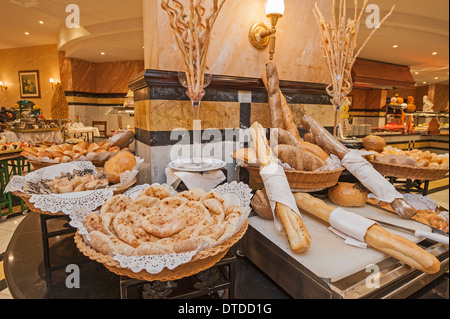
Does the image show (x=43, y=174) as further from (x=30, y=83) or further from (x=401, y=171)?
(x=30, y=83)

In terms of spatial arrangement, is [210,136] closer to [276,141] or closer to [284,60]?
[276,141]

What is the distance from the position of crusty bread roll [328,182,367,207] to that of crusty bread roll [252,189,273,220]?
1.18 ft

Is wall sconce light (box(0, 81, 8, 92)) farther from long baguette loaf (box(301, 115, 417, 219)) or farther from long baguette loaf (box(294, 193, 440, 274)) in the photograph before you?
long baguette loaf (box(294, 193, 440, 274))

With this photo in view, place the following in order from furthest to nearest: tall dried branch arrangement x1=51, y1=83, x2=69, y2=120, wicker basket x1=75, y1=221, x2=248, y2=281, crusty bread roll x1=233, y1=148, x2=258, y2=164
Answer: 1. tall dried branch arrangement x1=51, y1=83, x2=69, y2=120
2. crusty bread roll x1=233, y1=148, x2=258, y2=164
3. wicker basket x1=75, y1=221, x2=248, y2=281

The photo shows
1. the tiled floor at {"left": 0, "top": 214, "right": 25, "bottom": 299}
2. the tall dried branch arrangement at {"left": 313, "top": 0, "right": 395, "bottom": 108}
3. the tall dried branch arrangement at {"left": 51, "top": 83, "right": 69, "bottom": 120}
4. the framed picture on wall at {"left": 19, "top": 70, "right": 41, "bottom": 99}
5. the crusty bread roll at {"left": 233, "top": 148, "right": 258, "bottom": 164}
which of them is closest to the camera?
the crusty bread roll at {"left": 233, "top": 148, "right": 258, "bottom": 164}

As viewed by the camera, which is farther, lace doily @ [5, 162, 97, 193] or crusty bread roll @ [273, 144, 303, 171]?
crusty bread roll @ [273, 144, 303, 171]

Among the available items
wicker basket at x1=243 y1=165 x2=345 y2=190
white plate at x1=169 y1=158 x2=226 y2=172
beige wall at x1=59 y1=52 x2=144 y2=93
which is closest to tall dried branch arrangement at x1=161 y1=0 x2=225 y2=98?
white plate at x1=169 y1=158 x2=226 y2=172

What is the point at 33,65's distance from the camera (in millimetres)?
8469

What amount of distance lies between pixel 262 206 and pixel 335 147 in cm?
50

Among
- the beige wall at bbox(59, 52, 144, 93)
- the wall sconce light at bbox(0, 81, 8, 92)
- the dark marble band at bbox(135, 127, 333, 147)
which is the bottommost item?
the dark marble band at bbox(135, 127, 333, 147)

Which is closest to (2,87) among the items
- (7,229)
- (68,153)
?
(7,229)

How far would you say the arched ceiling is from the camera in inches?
192

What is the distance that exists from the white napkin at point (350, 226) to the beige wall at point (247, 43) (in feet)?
3.55

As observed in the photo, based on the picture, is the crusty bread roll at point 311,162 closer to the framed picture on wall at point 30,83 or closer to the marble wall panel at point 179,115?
the marble wall panel at point 179,115
